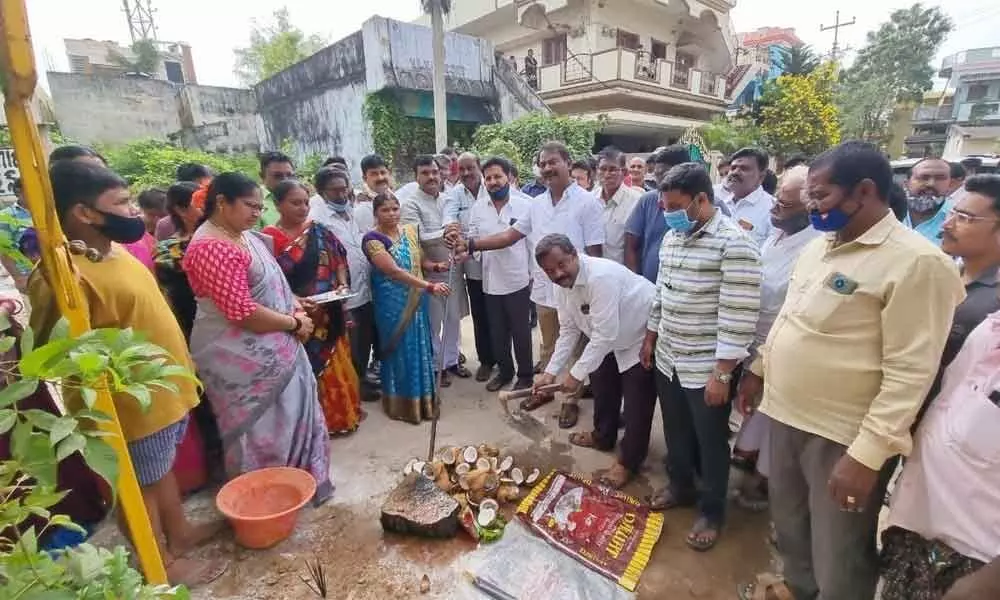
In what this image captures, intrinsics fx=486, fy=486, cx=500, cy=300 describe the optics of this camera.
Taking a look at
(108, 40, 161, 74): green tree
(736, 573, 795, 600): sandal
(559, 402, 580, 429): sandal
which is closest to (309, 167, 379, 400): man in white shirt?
(559, 402, 580, 429): sandal

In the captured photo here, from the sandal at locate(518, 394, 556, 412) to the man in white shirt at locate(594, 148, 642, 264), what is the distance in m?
1.27

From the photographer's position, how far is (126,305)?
1.89m

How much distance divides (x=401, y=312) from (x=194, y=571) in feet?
6.29

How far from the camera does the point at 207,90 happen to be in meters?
15.7

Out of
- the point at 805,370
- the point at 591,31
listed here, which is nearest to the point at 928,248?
the point at 805,370

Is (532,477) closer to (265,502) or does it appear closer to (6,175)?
(265,502)

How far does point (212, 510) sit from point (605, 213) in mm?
3461

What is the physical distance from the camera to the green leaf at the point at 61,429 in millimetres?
717

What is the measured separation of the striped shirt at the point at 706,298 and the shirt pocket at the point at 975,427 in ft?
2.55

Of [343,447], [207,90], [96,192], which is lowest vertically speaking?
[343,447]

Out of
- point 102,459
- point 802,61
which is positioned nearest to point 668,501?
point 102,459

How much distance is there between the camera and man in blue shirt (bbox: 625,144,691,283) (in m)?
3.31

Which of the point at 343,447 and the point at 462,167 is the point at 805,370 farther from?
the point at 462,167

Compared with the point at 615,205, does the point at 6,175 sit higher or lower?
higher
